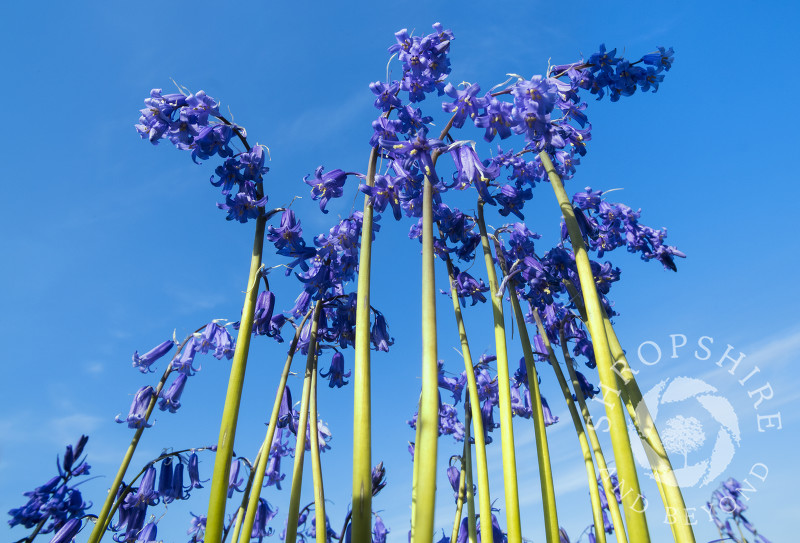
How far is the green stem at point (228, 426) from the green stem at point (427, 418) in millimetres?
1052

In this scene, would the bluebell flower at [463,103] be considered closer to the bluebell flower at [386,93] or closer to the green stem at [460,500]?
the bluebell flower at [386,93]

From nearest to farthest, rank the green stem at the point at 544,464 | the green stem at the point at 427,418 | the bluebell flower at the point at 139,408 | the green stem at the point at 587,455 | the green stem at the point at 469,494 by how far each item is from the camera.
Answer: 1. the green stem at the point at 427,418
2. the green stem at the point at 544,464
3. the green stem at the point at 587,455
4. the green stem at the point at 469,494
5. the bluebell flower at the point at 139,408

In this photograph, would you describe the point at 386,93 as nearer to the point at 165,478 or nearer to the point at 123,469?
the point at 123,469

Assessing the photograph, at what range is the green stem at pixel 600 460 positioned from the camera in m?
3.44

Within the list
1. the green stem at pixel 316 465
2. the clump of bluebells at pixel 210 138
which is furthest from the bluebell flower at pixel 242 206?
the green stem at pixel 316 465

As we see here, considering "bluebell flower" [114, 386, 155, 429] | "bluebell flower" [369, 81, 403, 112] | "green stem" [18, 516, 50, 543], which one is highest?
"bluebell flower" [369, 81, 403, 112]

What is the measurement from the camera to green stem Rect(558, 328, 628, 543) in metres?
3.44

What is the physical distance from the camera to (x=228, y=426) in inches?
110

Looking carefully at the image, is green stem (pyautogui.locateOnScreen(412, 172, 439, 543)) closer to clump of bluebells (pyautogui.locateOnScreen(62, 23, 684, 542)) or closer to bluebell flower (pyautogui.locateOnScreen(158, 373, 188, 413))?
clump of bluebells (pyautogui.locateOnScreen(62, 23, 684, 542))

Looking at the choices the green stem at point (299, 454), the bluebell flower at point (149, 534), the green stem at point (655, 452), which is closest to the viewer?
the green stem at point (655, 452)

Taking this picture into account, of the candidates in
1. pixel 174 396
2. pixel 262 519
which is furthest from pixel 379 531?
pixel 174 396

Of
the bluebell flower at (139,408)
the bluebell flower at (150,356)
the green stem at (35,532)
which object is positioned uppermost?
the bluebell flower at (150,356)

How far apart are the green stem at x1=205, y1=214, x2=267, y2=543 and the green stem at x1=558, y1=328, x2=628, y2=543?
2.51 metres

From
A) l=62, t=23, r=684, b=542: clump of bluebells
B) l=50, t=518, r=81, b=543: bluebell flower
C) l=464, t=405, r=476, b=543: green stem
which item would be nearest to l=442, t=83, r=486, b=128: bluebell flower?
l=62, t=23, r=684, b=542: clump of bluebells
